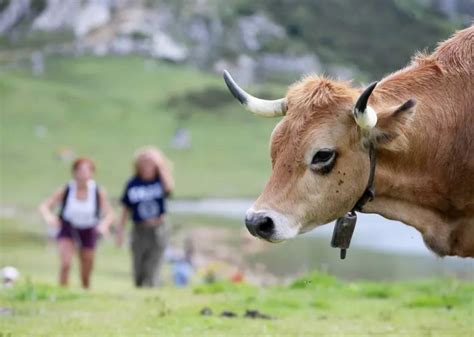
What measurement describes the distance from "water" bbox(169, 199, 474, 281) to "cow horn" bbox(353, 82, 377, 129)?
21457 millimetres

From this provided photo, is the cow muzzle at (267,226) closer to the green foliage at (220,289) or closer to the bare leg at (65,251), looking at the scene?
the green foliage at (220,289)

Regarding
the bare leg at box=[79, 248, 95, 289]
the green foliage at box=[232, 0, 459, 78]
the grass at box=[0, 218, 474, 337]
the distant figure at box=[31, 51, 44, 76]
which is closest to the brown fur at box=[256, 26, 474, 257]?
the grass at box=[0, 218, 474, 337]

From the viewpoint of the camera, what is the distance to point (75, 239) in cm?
1784

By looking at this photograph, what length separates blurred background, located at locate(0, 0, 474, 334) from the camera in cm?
3822

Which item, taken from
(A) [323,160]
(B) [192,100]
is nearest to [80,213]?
(A) [323,160]

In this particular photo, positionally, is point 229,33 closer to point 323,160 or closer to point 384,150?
point 384,150

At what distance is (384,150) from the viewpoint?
7.81 metres

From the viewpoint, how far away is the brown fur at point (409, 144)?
7668mm

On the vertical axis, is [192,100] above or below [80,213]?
above

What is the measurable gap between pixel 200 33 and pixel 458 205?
460ft

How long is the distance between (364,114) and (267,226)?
1.18m

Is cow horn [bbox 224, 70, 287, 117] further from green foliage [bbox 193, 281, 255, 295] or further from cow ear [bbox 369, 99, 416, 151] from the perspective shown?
green foliage [bbox 193, 281, 255, 295]

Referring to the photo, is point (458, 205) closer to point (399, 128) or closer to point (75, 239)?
point (399, 128)

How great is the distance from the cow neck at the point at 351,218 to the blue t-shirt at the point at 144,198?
1013 centimetres
